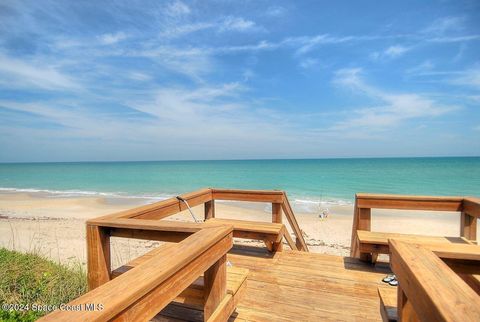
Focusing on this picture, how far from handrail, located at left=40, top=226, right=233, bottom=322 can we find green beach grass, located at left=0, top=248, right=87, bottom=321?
2208mm

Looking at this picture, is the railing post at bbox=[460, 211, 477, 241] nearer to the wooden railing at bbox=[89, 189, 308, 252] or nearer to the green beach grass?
the wooden railing at bbox=[89, 189, 308, 252]

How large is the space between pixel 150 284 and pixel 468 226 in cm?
408

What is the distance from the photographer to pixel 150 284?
105 centimetres

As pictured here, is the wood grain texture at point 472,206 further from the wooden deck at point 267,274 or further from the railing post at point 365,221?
the railing post at point 365,221

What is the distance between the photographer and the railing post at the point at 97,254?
2.12 m

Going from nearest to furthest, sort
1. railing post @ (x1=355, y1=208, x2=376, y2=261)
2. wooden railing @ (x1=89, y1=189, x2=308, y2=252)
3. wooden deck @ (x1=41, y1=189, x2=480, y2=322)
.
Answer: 1. wooden deck @ (x1=41, y1=189, x2=480, y2=322)
2. wooden railing @ (x1=89, y1=189, x2=308, y2=252)
3. railing post @ (x1=355, y1=208, x2=376, y2=261)

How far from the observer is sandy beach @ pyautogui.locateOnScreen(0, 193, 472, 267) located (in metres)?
7.89

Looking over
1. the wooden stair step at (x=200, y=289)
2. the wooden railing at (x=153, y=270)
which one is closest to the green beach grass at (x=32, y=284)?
the wooden railing at (x=153, y=270)

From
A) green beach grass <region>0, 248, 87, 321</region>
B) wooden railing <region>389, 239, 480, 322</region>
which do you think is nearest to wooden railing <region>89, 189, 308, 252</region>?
wooden railing <region>389, 239, 480, 322</region>

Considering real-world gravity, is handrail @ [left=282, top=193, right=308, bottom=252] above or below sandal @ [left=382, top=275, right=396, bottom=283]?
above

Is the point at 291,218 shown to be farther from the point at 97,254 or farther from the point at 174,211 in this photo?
the point at 97,254

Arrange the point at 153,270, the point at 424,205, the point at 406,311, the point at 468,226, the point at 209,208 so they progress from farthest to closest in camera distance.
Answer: the point at 209,208
the point at 424,205
the point at 468,226
the point at 406,311
the point at 153,270

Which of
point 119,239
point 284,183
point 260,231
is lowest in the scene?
point 284,183

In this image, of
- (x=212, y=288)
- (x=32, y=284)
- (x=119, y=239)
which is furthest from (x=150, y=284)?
(x=119, y=239)
